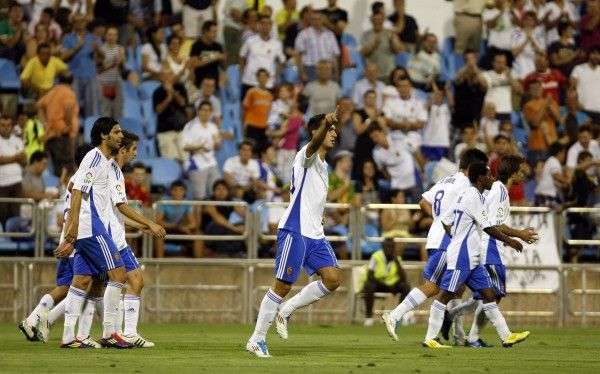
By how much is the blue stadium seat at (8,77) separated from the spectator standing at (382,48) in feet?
21.4

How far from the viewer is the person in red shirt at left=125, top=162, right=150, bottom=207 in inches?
889

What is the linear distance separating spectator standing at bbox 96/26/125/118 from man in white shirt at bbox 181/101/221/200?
143 cm

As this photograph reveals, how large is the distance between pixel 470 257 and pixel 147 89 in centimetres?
1120

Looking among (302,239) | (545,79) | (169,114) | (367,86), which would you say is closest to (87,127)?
(169,114)

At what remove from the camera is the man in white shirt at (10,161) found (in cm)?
2275

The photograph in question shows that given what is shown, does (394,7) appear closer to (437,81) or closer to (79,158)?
(437,81)

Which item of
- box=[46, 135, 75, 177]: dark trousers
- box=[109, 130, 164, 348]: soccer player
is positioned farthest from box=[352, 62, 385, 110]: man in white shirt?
box=[109, 130, 164, 348]: soccer player

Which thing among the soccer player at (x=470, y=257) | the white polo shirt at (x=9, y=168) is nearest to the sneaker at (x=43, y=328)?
the soccer player at (x=470, y=257)

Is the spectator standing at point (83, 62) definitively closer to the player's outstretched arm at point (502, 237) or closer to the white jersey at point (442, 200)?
the white jersey at point (442, 200)

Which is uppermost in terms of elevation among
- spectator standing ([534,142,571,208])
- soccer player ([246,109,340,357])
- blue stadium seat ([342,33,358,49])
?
blue stadium seat ([342,33,358,49])

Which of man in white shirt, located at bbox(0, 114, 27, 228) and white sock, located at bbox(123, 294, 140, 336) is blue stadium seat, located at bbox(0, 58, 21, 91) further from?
white sock, located at bbox(123, 294, 140, 336)

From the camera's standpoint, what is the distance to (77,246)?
1478cm

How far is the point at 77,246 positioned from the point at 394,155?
10.9 m

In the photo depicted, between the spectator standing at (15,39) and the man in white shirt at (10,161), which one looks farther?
the spectator standing at (15,39)
